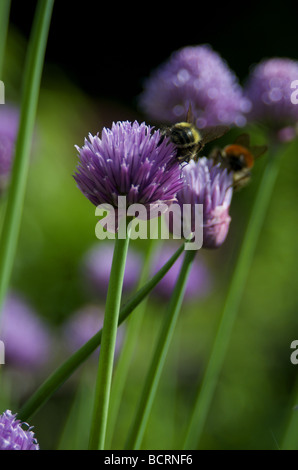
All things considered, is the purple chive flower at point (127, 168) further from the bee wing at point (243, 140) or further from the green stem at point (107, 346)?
the bee wing at point (243, 140)

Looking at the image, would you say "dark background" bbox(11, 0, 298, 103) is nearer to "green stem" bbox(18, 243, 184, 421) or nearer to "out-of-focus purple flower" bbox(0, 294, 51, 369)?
"out-of-focus purple flower" bbox(0, 294, 51, 369)

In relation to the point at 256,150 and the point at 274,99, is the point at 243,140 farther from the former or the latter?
the point at 274,99

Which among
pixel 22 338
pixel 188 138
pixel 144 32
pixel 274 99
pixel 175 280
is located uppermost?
pixel 144 32

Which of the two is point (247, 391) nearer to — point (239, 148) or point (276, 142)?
point (276, 142)

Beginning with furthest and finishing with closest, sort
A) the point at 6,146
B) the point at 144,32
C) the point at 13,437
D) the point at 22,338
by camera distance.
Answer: the point at 144,32 → the point at 22,338 → the point at 6,146 → the point at 13,437

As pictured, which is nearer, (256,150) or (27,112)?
(27,112)

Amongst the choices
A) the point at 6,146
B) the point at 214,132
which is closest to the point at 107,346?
the point at 214,132

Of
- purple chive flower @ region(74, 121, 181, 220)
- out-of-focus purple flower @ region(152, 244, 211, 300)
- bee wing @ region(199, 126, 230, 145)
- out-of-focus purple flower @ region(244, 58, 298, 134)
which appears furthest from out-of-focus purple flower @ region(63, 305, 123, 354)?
purple chive flower @ region(74, 121, 181, 220)

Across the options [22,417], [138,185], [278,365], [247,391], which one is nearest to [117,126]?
[138,185]
